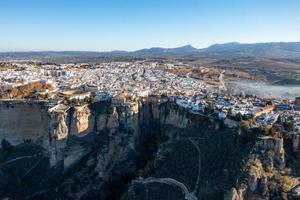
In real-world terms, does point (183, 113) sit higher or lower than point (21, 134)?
higher

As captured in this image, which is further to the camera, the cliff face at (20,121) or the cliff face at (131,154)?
the cliff face at (20,121)

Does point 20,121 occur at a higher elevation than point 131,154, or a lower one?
higher

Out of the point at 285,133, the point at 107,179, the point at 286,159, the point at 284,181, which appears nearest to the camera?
the point at 284,181

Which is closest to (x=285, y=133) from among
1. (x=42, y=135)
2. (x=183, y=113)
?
(x=183, y=113)

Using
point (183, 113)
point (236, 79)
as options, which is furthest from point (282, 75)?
point (183, 113)

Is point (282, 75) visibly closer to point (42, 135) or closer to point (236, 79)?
point (236, 79)

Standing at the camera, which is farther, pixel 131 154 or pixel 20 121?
pixel 20 121

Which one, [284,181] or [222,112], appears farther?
[222,112]

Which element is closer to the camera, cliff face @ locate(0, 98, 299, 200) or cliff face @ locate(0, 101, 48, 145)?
cliff face @ locate(0, 98, 299, 200)

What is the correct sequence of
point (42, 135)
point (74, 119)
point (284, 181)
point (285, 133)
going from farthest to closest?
point (42, 135), point (74, 119), point (285, 133), point (284, 181)

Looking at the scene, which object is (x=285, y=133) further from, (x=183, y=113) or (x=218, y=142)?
(x=183, y=113)
